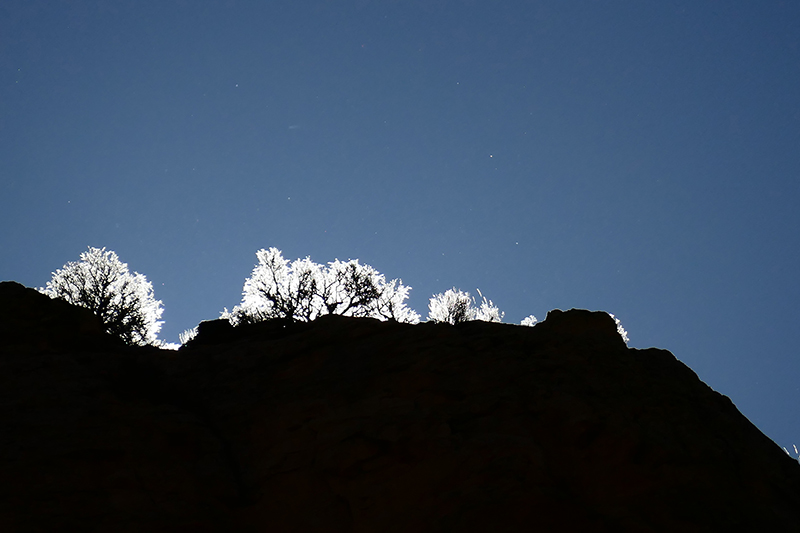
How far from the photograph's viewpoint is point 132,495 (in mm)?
5180

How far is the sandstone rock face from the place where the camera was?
4859 millimetres

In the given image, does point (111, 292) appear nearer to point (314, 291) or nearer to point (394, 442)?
point (314, 291)

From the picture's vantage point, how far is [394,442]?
5.61 metres

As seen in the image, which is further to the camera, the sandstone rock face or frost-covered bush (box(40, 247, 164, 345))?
frost-covered bush (box(40, 247, 164, 345))

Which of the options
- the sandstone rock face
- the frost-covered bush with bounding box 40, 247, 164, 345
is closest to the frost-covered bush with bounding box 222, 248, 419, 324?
the frost-covered bush with bounding box 40, 247, 164, 345

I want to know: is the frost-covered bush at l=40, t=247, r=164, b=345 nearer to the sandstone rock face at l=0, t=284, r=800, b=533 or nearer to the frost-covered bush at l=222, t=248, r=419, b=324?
the frost-covered bush at l=222, t=248, r=419, b=324

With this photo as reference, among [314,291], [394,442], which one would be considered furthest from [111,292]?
[394,442]

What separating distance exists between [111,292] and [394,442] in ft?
90.3

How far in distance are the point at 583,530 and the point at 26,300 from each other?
902cm

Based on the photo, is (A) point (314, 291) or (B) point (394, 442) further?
(A) point (314, 291)

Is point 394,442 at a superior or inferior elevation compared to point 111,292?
inferior

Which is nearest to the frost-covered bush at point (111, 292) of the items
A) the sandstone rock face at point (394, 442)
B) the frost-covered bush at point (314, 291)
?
the frost-covered bush at point (314, 291)

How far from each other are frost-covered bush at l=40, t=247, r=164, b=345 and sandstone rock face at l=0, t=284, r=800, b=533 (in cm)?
A: 2128

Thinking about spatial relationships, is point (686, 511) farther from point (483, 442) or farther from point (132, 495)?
point (132, 495)
